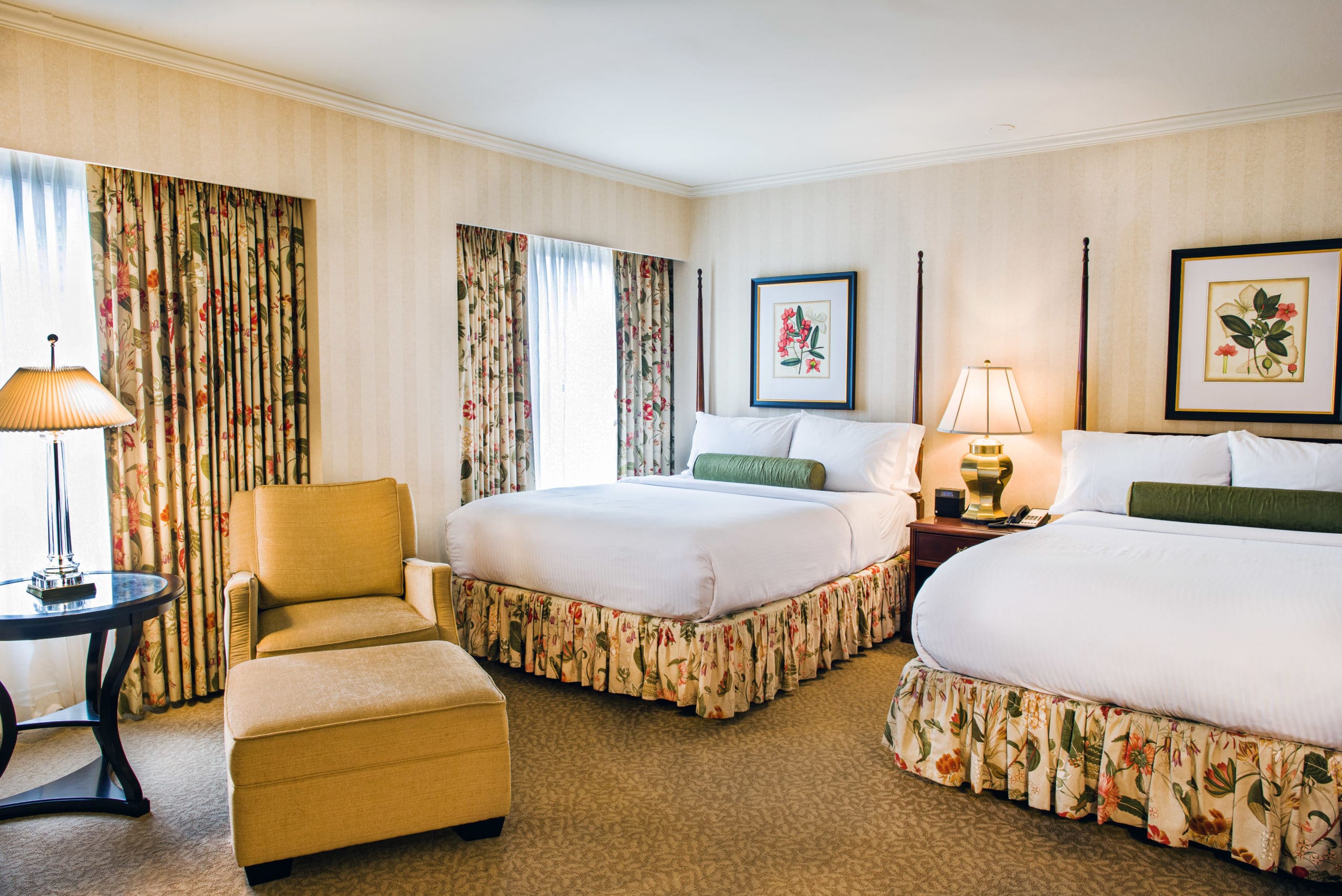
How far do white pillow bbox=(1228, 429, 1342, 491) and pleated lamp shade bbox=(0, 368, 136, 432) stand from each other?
430 cm

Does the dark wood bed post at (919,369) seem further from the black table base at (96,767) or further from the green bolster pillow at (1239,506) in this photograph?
the black table base at (96,767)

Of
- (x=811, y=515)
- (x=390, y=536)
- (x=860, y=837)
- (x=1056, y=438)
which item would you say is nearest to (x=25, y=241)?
(x=390, y=536)

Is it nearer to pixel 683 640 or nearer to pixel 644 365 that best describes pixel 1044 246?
pixel 644 365

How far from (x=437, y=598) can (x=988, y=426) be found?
2816mm

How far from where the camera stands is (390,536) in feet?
11.5

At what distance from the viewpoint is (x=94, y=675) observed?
278 cm

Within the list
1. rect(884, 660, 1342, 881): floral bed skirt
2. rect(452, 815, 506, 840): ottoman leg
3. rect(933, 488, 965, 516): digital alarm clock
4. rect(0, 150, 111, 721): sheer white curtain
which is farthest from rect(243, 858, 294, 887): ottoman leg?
rect(933, 488, 965, 516): digital alarm clock

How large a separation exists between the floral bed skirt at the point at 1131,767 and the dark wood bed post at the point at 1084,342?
7.01 ft

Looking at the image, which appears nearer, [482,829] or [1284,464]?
[482,829]

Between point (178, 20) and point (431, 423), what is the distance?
1995 millimetres

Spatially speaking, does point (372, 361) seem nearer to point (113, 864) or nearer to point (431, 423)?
point (431, 423)

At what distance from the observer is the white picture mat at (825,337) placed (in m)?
5.29

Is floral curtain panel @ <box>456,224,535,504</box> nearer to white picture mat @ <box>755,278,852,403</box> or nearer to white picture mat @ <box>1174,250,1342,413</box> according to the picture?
white picture mat @ <box>755,278,852,403</box>

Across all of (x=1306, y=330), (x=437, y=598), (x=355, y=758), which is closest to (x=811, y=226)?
(x=1306, y=330)
